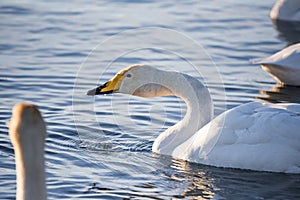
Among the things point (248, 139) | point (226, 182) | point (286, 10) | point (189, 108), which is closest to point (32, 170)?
point (226, 182)

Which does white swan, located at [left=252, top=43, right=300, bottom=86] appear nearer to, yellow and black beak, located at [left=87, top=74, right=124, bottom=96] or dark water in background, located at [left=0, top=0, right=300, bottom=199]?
dark water in background, located at [left=0, top=0, right=300, bottom=199]

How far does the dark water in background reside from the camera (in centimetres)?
805

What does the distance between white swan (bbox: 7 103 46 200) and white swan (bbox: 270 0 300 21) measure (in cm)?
1159

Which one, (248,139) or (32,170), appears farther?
(248,139)

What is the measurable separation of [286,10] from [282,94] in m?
4.44

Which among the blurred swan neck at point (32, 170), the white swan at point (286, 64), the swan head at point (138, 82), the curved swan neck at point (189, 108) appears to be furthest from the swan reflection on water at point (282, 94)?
the blurred swan neck at point (32, 170)

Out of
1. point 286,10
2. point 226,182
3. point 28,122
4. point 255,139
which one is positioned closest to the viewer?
point 28,122

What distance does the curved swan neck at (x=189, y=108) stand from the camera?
8.93 metres

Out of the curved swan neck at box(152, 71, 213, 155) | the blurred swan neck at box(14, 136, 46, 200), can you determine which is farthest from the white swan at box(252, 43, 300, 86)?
the blurred swan neck at box(14, 136, 46, 200)

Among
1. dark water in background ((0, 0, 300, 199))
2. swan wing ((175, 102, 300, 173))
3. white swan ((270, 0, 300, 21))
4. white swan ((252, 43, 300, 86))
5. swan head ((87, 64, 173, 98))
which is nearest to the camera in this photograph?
dark water in background ((0, 0, 300, 199))

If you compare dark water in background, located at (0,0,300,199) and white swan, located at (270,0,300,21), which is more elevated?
white swan, located at (270,0,300,21)

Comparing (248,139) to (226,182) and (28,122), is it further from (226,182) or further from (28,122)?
(28,122)

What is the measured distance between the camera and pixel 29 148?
4410 mm

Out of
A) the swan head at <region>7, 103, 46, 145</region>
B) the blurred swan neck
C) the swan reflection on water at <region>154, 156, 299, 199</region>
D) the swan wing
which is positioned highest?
the swan head at <region>7, 103, 46, 145</region>
